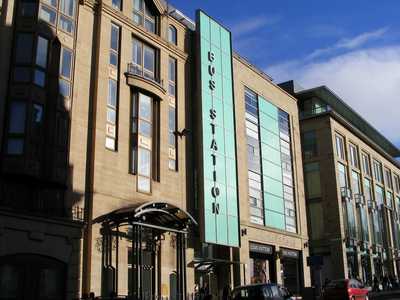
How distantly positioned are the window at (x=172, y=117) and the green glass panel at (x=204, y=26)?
3648mm

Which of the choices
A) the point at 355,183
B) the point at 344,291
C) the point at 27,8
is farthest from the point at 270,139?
the point at 27,8

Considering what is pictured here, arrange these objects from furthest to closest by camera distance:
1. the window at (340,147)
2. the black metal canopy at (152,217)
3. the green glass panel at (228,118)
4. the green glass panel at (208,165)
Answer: the window at (340,147), the green glass panel at (228,118), the green glass panel at (208,165), the black metal canopy at (152,217)

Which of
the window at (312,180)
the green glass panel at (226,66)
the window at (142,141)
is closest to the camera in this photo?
the window at (142,141)

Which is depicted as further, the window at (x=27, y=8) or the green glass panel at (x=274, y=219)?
the green glass panel at (x=274, y=219)

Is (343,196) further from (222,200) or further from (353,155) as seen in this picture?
(222,200)

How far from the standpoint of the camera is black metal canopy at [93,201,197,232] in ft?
87.9

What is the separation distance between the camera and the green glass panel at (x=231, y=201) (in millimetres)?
36844

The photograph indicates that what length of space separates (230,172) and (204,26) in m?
10.4

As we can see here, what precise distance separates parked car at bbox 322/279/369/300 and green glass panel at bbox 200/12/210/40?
1851cm

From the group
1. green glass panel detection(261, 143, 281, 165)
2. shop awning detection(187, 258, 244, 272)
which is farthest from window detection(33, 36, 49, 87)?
green glass panel detection(261, 143, 281, 165)

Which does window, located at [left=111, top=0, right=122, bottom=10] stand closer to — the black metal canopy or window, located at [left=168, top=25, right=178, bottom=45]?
window, located at [left=168, top=25, right=178, bottom=45]

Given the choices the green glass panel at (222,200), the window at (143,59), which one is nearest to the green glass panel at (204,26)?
the window at (143,59)

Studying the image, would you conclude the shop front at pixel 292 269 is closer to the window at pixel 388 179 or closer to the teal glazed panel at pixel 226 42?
the teal glazed panel at pixel 226 42

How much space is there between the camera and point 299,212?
46844 mm
